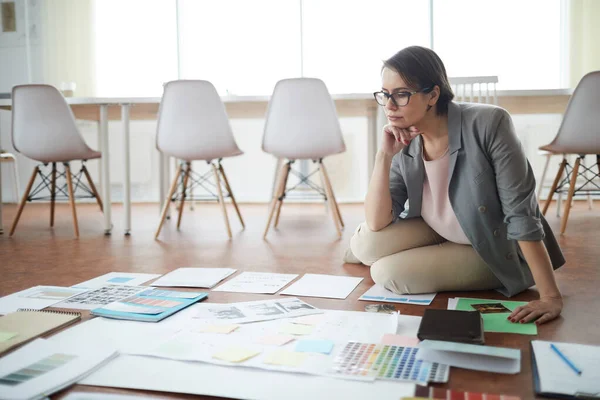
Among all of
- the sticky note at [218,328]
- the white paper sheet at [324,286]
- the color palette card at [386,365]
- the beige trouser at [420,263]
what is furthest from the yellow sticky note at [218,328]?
the beige trouser at [420,263]

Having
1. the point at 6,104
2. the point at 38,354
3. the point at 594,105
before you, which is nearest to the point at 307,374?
the point at 38,354

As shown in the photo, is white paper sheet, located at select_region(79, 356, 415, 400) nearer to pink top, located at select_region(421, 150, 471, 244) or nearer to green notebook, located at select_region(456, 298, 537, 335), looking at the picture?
green notebook, located at select_region(456, 298, 537, 335)

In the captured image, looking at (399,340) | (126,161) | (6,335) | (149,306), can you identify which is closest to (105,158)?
(126,161)

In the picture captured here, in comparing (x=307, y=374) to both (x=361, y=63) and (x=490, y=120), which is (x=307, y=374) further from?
(x=361, y=63)

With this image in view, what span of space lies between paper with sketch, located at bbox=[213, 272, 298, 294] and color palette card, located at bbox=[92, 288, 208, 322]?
0.50 feet

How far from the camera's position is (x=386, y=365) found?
118cm

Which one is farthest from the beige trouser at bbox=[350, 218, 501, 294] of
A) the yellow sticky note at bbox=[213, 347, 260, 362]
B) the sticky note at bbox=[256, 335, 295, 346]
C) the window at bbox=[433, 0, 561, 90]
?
the window at bbox=[433, 0, 561, 90]

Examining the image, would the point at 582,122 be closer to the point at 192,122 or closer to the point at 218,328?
the point at 192,122

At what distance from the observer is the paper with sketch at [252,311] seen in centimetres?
156

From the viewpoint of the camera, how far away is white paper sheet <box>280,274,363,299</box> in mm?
1866

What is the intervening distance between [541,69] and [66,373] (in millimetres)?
4843

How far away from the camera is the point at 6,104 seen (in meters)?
3.49

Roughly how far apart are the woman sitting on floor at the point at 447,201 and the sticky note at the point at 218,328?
0.57m

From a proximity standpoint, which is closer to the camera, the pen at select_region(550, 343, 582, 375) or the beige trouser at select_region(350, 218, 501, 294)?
the pen at select_region(550, 343, 582, 375)
